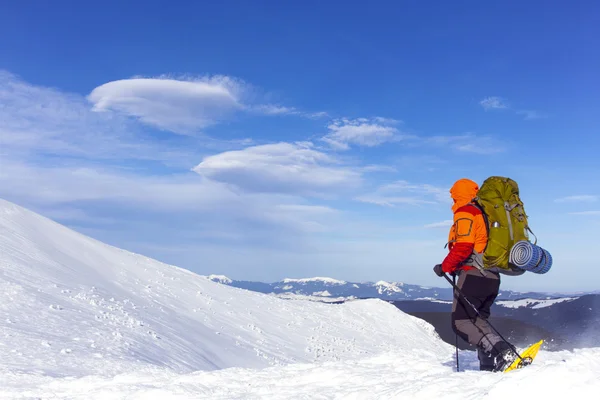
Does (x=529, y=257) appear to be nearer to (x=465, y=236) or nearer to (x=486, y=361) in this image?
(x=465, y=236)

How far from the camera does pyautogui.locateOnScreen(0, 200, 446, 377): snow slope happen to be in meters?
10.0

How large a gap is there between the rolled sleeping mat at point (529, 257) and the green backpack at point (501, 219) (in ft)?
0.48

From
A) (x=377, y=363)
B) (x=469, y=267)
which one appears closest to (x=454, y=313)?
(x=469, y=267)

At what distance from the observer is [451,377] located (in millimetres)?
5137

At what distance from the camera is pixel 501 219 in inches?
253

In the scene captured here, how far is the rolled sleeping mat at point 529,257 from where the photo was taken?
19.9 feet

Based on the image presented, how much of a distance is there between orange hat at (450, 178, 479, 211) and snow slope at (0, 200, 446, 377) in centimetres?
685

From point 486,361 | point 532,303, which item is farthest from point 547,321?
point 486,361

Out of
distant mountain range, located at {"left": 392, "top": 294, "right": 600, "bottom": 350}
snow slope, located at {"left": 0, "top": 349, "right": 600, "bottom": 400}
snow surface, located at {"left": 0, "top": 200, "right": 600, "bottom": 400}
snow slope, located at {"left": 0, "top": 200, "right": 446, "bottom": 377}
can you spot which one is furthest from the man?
distant mountain range, located at {"left": 392, "top": 294, "right": 600, "bottom": 350}

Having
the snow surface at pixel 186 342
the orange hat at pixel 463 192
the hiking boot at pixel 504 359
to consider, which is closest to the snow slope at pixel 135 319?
the snow surface at pixel 186 342

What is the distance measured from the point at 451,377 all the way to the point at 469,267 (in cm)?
191

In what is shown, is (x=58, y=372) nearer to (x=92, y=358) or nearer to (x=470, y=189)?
(x=92, y=358)

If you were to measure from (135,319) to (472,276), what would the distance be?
1053 centimetres

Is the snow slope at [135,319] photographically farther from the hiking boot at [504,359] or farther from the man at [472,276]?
the hiking boot at [504,359]
